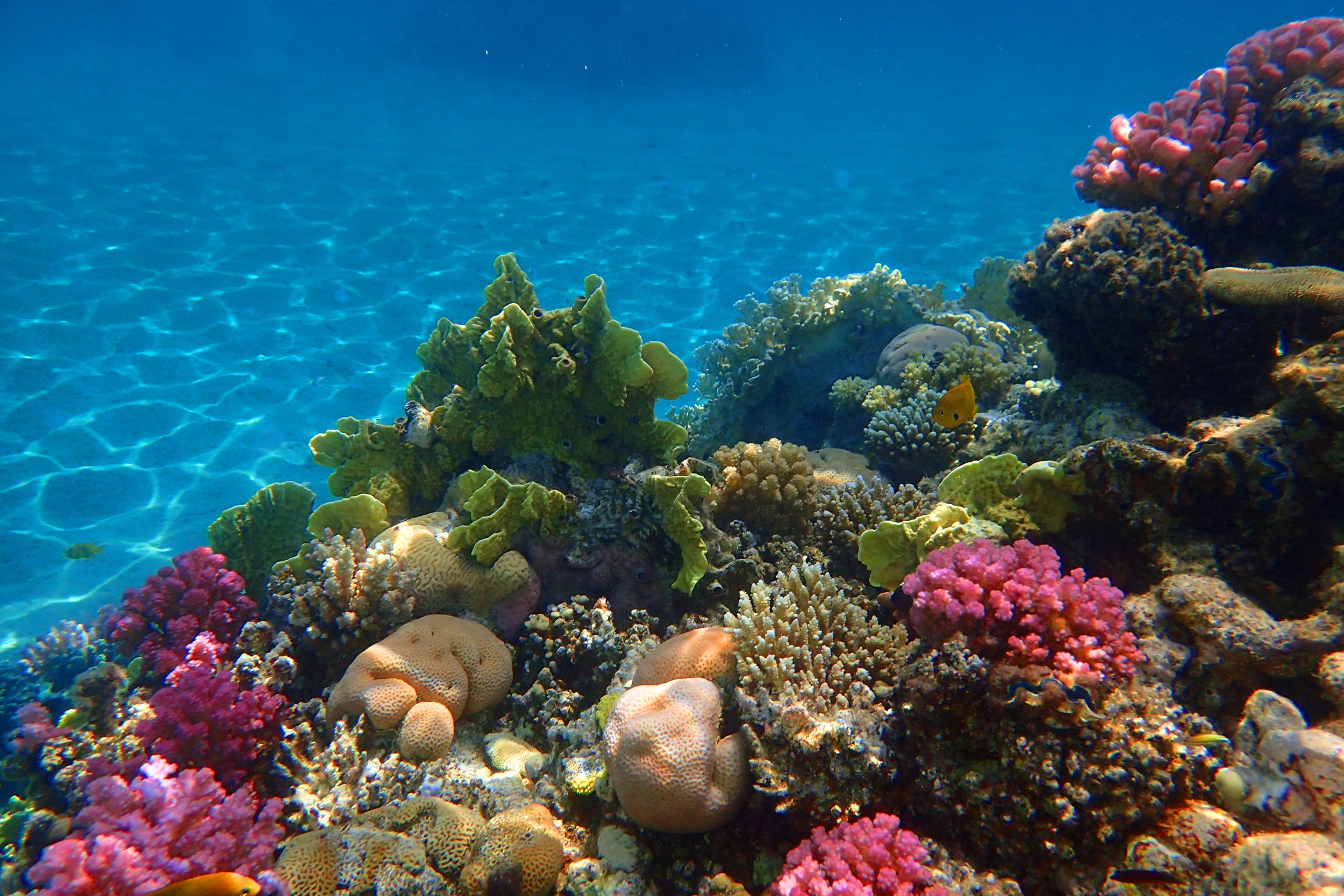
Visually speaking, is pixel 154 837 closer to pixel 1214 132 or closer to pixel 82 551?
pixel 1214 132

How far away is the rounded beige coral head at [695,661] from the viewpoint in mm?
3682

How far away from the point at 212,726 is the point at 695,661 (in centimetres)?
292

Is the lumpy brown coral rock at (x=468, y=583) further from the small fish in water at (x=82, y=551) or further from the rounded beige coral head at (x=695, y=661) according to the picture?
the small fish in water at (x=82, y=551)

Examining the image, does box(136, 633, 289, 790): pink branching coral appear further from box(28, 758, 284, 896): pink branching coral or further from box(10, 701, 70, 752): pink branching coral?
box(10, 701, 70, 752): pink branching coral

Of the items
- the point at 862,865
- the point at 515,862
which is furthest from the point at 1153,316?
the point at 515,862

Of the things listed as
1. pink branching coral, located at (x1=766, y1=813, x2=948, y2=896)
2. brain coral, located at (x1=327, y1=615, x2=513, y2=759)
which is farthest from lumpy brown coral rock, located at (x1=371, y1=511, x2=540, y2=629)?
pink branching coral, located at (x1=766, y1=813, x2=948, y2=896)

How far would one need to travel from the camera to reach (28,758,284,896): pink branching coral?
280 centimetres

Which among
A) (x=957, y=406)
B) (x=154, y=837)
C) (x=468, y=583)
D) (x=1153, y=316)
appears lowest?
(x=154, y=837)

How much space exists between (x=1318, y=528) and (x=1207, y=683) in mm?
1035

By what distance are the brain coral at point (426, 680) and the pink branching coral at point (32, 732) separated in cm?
190

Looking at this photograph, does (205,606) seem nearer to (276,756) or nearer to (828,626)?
(276,756)

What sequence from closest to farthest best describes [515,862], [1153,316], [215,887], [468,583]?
[215,887] → [515,862] → [1153,316] → [468,583]

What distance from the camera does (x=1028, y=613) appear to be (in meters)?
3.00

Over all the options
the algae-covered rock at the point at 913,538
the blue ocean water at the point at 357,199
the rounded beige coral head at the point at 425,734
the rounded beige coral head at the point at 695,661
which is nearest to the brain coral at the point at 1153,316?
the algae-covered rock at the point at 913,538
